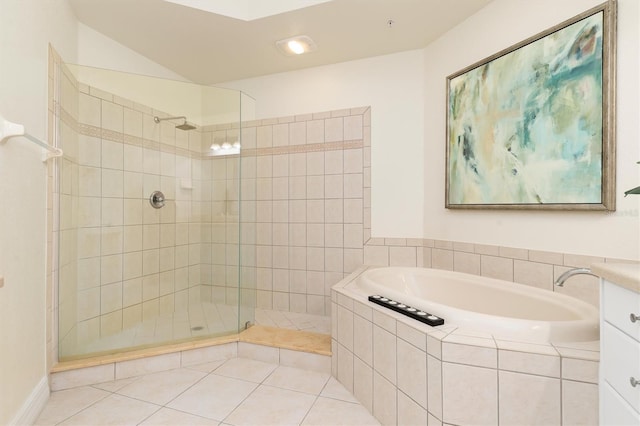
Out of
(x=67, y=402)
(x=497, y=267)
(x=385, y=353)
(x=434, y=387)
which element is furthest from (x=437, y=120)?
(x=67, y=402)

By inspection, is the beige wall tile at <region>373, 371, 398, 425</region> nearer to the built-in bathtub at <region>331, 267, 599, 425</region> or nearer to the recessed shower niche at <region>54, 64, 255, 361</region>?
the built-in bathtub at <region>331, 267, 599, 425</region>

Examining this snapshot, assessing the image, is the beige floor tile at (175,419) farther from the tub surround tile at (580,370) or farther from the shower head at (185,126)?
the shower head at (185,126)

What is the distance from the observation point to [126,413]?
157cm

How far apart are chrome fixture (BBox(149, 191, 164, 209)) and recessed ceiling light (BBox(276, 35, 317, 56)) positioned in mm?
1495

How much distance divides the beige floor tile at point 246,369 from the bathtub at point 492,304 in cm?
78

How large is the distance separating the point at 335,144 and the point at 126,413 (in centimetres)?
230

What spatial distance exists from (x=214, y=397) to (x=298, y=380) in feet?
1.60

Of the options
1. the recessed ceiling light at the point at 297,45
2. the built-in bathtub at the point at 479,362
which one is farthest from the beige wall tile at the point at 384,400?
the recessed ceiling light at the point at 297,45

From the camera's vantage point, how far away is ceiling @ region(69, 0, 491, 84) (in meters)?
2.03

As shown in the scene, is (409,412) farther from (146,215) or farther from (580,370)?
(146,215)

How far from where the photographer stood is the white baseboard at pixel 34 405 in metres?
1.39

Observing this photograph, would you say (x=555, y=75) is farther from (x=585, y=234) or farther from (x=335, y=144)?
(x=335, y=144)

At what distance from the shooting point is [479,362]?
1.12 m

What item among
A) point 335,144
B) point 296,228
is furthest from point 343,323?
point 335,144
